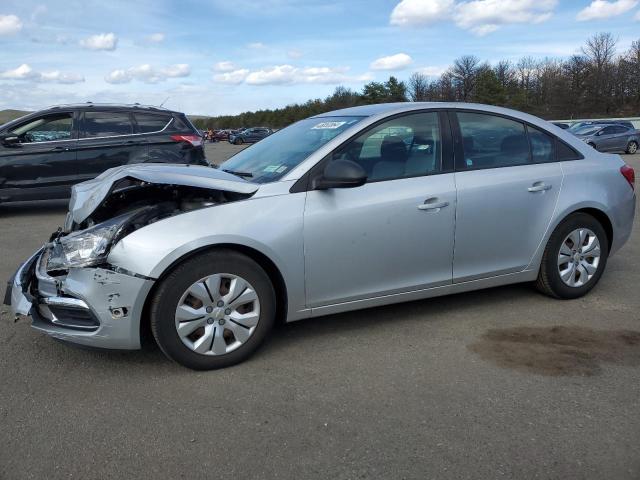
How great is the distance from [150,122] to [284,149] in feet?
20.3

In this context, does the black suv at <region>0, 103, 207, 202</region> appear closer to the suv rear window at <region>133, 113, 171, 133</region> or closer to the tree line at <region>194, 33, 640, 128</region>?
the suv rear window at <region>133, 113, 171, 133</region>

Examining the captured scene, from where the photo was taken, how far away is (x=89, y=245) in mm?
3414

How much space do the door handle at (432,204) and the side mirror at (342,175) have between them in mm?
546

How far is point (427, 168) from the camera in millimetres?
4238

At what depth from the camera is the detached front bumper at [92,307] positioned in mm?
3334

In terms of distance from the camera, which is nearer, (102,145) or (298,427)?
(298,427)

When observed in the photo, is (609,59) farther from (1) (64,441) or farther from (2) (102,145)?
(1) (64,441)

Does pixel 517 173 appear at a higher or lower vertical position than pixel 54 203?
higher

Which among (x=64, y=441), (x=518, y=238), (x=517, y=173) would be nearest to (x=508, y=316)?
(x=518, y=238)

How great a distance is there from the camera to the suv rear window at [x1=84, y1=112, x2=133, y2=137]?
9.45 meters

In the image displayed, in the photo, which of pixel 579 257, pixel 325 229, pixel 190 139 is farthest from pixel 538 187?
pixel 190 139

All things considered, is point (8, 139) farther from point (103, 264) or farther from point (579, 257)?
point (579, 257)

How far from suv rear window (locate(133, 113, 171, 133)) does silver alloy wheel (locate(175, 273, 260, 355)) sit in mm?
7014

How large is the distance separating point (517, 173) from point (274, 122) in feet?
291
